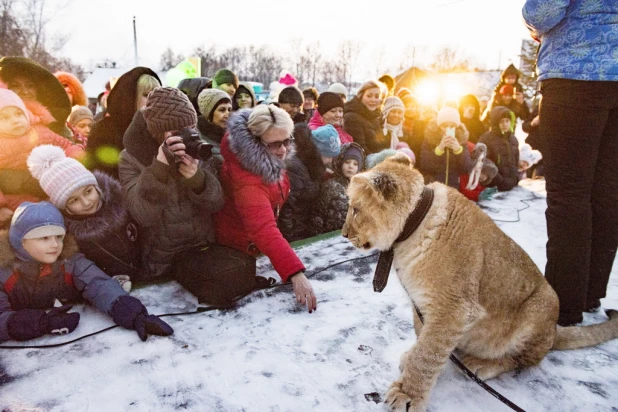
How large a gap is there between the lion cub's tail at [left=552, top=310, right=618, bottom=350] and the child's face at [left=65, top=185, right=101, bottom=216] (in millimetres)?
3234

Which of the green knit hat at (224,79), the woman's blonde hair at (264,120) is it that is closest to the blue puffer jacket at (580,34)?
the woman's blonde hair at (264,120)

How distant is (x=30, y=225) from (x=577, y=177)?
3.44m

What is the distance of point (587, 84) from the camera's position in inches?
Result: 90.4

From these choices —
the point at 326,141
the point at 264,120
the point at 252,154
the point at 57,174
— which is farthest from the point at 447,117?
the point at 57,174

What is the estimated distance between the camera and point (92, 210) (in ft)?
9.27

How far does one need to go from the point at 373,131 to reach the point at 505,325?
4.47m

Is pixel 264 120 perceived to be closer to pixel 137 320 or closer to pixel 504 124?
pixel 137 320

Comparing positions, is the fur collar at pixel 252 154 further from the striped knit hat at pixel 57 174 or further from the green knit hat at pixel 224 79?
the green knit hat at pixel 224 79

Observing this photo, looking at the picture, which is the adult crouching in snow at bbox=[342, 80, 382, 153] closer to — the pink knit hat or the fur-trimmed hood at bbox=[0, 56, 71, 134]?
the fur-trimmed hood at bbox=[0, 56, 71, 134]

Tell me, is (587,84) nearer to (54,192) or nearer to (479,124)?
(54,192)

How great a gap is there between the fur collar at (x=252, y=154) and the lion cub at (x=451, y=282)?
103 cm

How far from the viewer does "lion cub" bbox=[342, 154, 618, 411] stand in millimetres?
1857

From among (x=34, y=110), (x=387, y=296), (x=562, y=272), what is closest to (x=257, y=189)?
(x=387, y=296)

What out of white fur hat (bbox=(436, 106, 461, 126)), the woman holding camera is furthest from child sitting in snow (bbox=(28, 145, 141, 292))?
white fur hat (bbox=(436, 106, 461, 126))
